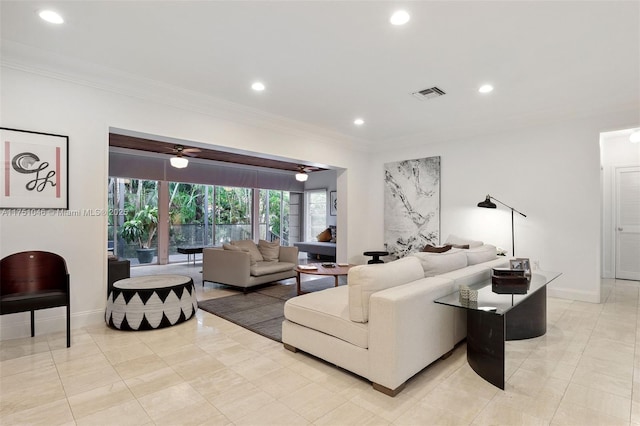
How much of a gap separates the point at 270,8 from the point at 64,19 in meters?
1.69

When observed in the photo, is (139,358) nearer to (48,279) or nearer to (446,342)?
(48,279)

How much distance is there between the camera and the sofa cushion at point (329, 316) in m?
2.30

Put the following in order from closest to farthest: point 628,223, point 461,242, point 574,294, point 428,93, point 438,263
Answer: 1. point 438,263
2. point 428,93
3. point 574,294
4. point 461,242
5. point 628,223

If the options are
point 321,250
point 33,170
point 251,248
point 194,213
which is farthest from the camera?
point 194,213

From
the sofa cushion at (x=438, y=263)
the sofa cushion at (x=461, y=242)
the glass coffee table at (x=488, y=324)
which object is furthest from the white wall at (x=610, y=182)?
the sofa cushion at (x=438, y=263)

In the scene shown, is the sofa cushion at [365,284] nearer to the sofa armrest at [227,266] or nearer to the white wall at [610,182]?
the sofa armrest at [227,266]

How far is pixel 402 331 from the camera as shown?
2.13 metres

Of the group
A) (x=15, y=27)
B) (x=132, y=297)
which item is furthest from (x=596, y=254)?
(x=15, y=27)

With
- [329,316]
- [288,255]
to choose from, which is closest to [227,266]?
[288,255]

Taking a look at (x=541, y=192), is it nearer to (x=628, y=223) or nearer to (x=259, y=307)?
(x=628, y=223)

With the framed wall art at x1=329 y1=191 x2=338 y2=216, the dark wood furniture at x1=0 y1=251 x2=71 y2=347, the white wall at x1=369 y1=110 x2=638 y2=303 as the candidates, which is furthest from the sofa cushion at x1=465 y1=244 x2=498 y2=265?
the framed wall art at x1=329 y1=191 x2=338 y2=216

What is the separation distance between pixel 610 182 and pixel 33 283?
8.65m

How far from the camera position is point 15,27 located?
2.72 metres

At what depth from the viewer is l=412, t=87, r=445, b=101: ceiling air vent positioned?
13.1 ft
